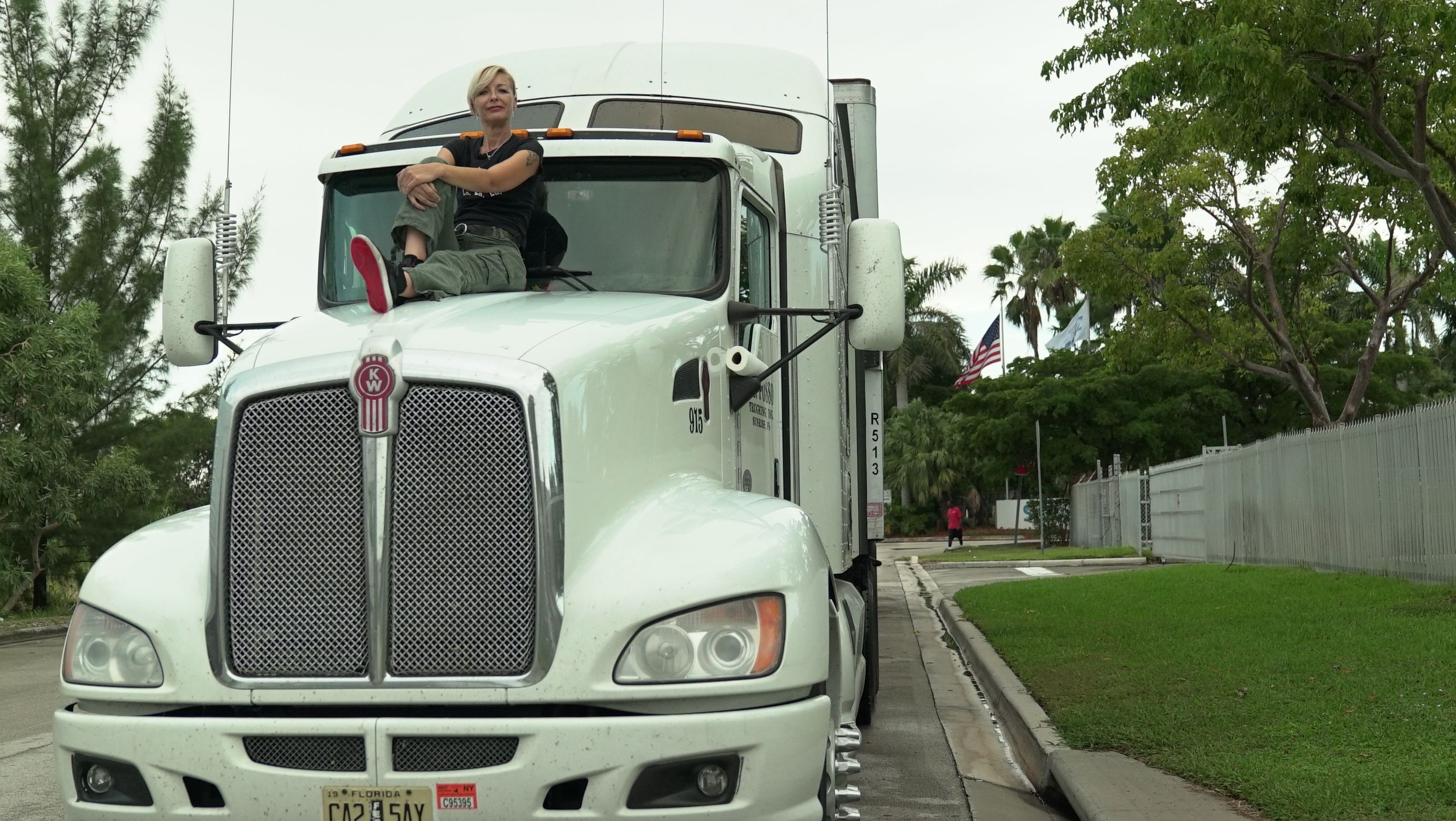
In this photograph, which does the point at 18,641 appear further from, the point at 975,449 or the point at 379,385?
the point at 975,449

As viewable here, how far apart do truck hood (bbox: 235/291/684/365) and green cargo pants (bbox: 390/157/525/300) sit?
0.24 feet

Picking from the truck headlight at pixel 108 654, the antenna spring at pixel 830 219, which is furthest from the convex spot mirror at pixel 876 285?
the truck headlight at pixel 108 654

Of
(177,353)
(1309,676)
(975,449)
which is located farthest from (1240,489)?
(975,449)

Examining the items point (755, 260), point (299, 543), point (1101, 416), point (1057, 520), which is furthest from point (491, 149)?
point (1101, 416)

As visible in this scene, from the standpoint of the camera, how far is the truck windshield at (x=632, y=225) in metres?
5.56

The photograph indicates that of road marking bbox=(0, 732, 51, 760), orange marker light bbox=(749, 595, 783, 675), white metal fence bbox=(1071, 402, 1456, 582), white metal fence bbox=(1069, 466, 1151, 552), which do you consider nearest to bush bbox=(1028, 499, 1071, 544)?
white metal fence bbox=(1069, 466, 1151, 552)

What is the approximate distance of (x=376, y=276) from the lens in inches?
190

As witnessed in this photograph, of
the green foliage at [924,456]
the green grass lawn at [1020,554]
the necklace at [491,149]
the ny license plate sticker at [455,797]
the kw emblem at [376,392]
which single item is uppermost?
the green foliage at [924,456]

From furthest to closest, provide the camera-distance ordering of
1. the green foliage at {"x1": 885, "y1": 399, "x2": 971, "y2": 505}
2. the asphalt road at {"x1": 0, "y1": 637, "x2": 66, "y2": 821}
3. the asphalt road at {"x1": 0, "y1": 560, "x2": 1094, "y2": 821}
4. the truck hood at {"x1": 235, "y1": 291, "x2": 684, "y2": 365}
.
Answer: the green foliage at {"x1": 885, "y1": 399, "x2": 971, "y2": 505}, the asphalt road at {"x1": 0, "y1": 560, "x2": 1094, "y2": 821}, the asphalt road at {"x1": 0, "y1": 637, "x2": 66, "y2": 821}, the truck hood at {"x1": 235, "y1": 291, "x2": 684, "y2": 365}

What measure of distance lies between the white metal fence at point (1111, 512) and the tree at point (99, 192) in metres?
20.4

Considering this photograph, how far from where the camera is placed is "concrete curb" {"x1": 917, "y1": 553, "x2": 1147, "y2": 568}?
30.1m

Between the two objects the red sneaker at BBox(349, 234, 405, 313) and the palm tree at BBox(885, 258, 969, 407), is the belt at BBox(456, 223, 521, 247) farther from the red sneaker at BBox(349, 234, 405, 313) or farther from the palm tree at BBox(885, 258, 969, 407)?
the palm tree at BBox(885, 258, 969, 407)

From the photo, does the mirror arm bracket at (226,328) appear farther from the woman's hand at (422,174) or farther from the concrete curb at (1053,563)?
the concrete curb at (1053,563)

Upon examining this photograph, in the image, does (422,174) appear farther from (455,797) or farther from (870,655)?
(870,655)
